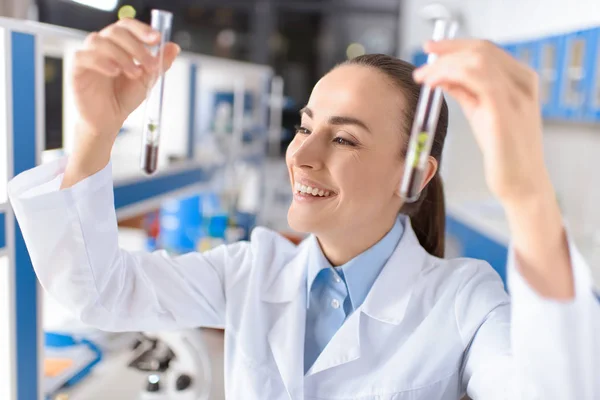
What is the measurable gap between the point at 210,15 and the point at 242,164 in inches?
149

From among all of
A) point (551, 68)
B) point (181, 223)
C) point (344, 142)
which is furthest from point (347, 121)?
point (551, 68)

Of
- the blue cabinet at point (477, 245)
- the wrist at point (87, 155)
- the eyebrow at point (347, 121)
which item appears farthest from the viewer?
the blue cabinet at point (477, 245)

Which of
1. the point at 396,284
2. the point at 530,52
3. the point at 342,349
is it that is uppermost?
the point at 530,52

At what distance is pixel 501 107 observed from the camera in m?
0.66

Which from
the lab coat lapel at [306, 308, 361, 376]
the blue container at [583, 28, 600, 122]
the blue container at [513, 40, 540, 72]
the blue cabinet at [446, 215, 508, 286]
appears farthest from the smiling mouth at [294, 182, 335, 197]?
the blue container at [513, 40, 540, 72]

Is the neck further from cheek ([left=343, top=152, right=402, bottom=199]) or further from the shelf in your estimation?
the shelf

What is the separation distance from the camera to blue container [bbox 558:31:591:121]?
9.60ft

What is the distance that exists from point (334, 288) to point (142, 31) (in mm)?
597

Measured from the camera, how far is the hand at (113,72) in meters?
0.82

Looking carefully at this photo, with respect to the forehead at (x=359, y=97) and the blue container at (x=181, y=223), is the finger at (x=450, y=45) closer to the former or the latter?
the forehead at (x=359, y=97)

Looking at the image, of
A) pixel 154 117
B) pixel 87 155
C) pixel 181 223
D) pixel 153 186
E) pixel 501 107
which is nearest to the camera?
pixel 501 107

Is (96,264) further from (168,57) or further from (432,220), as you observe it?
Result: (432,220)

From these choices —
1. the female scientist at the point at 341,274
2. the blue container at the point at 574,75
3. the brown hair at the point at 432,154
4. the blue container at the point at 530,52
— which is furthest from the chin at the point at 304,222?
the blue container at the point at 530,52

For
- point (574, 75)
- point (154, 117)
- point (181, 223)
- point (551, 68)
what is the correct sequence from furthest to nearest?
point (551, 68) → point (574, 75) → point (181, 223) → point (154, 117)
